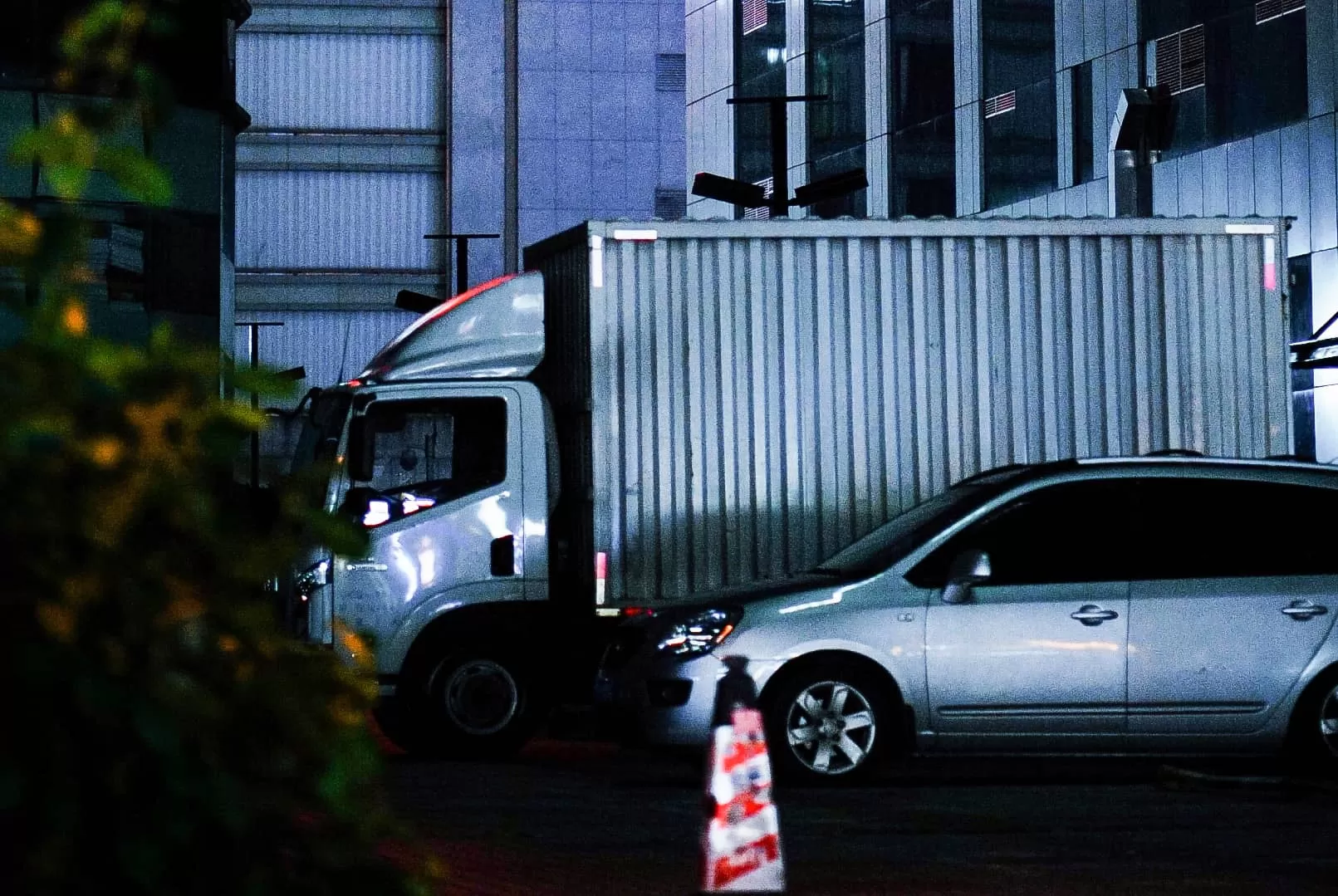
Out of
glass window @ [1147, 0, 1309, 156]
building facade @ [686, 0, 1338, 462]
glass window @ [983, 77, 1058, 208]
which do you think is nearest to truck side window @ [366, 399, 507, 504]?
building facade @ [686, 0, 1338, 462]

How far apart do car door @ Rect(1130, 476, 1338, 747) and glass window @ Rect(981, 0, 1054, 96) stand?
2514 centimetres

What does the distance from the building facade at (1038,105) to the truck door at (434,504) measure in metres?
10.6

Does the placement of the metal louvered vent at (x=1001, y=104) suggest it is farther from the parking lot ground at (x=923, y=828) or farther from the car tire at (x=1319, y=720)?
the car tire at (x=1319, y=720)

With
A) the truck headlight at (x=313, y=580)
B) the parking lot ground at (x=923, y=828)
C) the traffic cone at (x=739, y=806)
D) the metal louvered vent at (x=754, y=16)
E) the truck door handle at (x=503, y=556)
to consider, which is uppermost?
the metal louvered vent at (x=754, y=16)

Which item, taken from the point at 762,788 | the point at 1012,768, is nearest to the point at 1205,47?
the point at 1012,768

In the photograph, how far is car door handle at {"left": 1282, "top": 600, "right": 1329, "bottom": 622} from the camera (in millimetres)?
11688

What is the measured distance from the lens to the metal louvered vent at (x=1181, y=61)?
103 ft

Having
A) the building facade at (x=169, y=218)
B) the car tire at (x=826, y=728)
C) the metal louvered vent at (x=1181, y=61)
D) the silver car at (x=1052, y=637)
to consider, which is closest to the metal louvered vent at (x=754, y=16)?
the metal louvered vent at (x=1181, y=61)

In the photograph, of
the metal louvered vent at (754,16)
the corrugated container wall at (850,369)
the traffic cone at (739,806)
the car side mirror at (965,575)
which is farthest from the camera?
the metal louvered vent at (754,16)

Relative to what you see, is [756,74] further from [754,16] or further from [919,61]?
[919,61]

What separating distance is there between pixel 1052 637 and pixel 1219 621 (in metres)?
0.91

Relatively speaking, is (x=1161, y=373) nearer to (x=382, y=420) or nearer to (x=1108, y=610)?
(x=1108, y=610)

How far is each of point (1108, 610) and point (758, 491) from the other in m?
2.85

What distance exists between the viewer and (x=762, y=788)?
5.42 m
